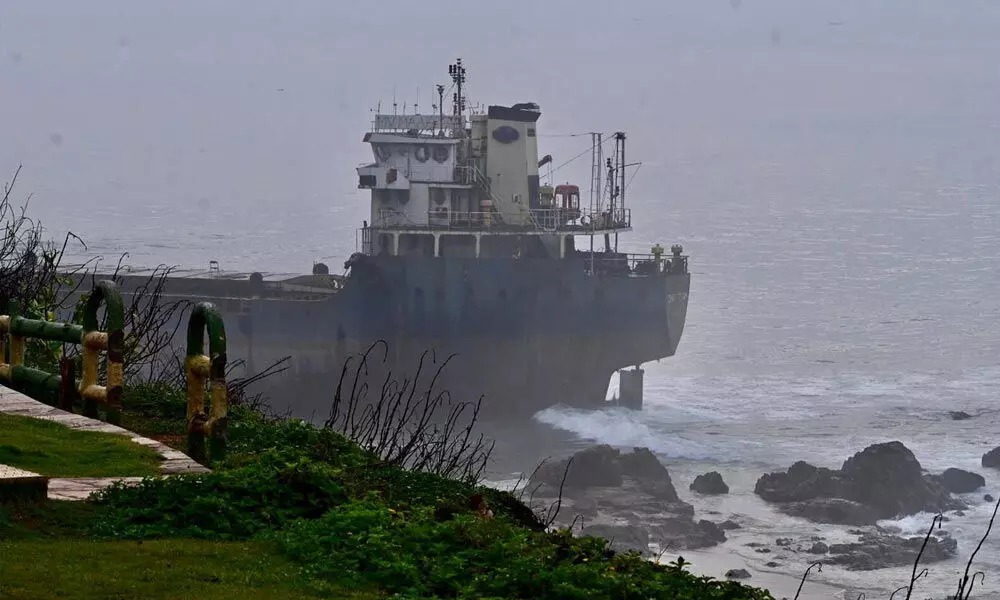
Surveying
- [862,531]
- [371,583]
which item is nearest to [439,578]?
[371,583]

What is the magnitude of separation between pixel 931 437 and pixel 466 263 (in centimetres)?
1612

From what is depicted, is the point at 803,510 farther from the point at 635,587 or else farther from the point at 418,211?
the point at 635,587

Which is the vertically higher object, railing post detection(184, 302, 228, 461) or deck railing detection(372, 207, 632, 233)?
deck railing detection(372, 207, 632, 233)

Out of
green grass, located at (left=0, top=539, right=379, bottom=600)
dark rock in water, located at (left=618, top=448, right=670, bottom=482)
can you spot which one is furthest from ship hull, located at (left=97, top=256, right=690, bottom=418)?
green grass, located at (left=0, top=539, right=379, bottom=600)

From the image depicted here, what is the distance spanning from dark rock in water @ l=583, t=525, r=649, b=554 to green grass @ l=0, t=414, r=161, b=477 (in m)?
20.6

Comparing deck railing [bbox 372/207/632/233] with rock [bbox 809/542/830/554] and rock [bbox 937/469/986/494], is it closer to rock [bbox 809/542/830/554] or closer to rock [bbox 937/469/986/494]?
rock [bbox 937/469/986/494]

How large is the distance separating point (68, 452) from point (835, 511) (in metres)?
27.4

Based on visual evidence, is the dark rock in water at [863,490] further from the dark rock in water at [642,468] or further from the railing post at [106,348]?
the railing post at [106,348]

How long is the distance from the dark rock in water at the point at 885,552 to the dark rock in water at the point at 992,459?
1105 cm

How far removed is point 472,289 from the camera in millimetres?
43250

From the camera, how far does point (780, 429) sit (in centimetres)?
5050

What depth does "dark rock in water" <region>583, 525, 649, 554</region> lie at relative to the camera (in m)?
28.4

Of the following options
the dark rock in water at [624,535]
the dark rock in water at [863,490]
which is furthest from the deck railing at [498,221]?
the dark rock in water at [624,535]

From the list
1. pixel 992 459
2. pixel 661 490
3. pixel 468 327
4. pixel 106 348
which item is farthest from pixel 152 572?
pixel 468 327
